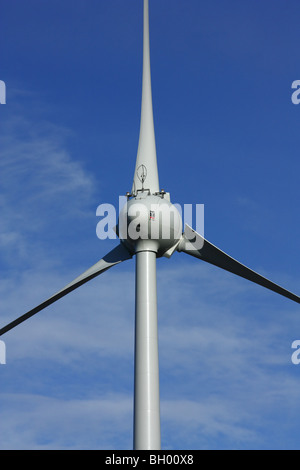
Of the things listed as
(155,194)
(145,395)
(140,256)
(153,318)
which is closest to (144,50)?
(155,194)

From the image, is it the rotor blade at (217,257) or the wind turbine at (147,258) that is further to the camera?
the rotor blade at (217,257)

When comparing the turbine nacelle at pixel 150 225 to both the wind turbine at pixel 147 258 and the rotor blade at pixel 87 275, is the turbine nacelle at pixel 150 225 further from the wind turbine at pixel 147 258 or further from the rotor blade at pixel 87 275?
the rotor blade at pixel 87 275

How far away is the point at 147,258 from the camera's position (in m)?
38.5

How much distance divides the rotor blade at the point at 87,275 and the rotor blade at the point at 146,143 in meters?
3.05

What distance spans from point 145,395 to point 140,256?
22.6ft

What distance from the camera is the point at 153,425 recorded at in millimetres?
34438

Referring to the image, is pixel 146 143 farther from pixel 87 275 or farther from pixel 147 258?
pixel 87 275

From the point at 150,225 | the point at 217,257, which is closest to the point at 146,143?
the point at 150,225

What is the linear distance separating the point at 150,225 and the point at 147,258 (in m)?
1.59

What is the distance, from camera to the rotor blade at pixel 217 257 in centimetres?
3819

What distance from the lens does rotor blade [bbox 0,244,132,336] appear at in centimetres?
3791

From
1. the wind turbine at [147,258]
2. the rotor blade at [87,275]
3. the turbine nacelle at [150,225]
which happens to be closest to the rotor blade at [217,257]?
the wind turbine at [147,258]

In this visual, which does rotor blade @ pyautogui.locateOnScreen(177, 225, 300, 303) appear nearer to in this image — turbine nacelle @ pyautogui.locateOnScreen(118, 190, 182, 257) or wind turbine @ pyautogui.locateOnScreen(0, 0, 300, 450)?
wind turbine @ pyautogui.locateOnScreen(0, 0, 300, 450)
